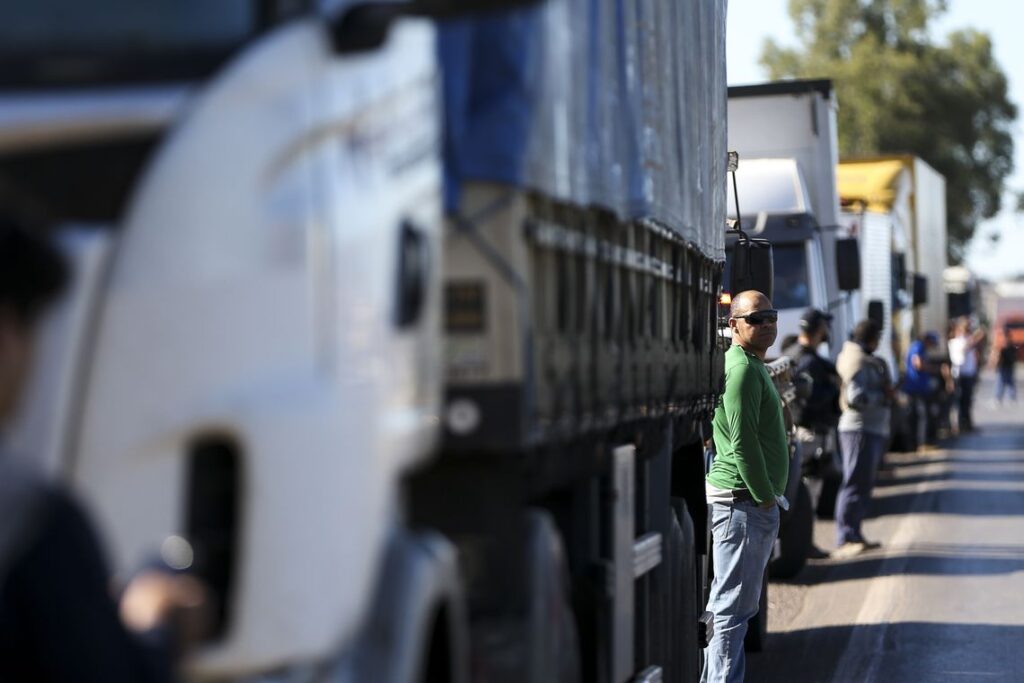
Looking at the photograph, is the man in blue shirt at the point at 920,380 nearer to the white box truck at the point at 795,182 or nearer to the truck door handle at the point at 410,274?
the white box truck at the point at 795,182

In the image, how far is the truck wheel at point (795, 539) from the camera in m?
14.3

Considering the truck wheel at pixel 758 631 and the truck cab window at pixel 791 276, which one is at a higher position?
the truck cab window at pixel 791 276

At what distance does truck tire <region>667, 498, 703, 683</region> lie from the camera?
8148mm

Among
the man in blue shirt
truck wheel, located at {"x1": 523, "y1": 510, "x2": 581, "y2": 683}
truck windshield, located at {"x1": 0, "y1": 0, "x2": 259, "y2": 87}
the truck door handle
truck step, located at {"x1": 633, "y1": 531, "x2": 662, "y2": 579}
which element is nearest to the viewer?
truck windshield, located at {"x1": 0, "y1": 0, "x2": 259, "y2": 87}

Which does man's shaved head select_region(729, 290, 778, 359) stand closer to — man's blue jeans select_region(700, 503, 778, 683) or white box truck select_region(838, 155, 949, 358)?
man's blue jeans select_region(700, 503, 778, 683)

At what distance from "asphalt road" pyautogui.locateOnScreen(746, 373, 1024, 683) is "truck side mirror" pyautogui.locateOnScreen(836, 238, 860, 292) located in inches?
92.4

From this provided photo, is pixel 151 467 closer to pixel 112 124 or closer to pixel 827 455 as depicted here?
pixel 112 124

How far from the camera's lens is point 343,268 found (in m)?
3.59

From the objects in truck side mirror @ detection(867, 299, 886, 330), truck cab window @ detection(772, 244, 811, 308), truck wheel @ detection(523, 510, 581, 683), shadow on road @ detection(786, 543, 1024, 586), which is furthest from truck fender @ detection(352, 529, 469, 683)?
truck side mirror @ detection(867, 299, 886, 330)

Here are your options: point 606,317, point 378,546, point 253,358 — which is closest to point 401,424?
point 378,546

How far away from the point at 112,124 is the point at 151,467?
0.59m

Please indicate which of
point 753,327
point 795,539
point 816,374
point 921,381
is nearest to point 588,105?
point 753,327

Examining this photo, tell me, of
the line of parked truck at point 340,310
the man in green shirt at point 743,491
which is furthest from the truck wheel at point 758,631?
the line of parked truck at point 340,310

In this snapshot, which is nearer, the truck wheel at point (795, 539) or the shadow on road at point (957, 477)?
the truck wheel at point (795, 539)
